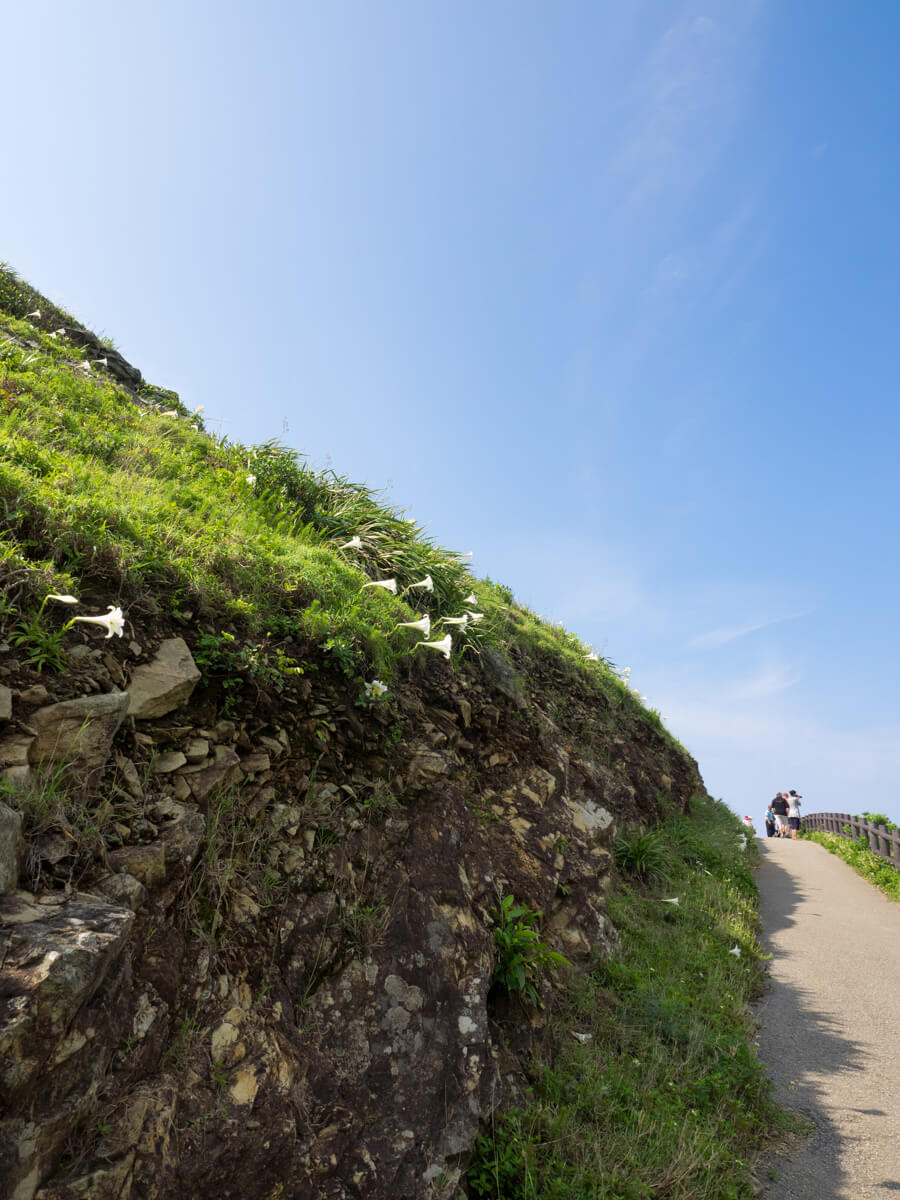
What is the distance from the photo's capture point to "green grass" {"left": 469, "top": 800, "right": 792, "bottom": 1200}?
3.96m

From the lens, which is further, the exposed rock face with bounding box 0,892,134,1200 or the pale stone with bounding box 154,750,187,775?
the pale stone with bounding box 154,750,187,775

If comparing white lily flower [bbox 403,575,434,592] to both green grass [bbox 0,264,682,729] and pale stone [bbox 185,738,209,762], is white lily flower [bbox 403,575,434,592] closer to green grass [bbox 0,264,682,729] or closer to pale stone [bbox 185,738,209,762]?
green grass [bbox 0,264,682,729]

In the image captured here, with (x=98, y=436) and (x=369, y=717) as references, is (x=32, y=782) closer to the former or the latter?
(x=369, y=717)

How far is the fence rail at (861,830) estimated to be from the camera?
46.1 ft

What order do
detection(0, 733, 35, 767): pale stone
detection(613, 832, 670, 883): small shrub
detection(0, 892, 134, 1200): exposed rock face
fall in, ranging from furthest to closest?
1. detection(613, 832, 670, 883): small shrub
2. detection(0, 733, 35, 767): pale stone
3. detection(0, 892, 134, 1200): exposed rock face

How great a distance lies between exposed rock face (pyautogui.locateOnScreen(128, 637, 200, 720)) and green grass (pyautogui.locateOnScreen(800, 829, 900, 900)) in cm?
1453

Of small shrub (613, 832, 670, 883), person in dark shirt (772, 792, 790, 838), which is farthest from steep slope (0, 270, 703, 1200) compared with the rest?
person in dark shirt (772, 792, 790, 838)

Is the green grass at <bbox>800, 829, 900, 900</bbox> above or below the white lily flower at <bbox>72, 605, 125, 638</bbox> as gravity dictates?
below

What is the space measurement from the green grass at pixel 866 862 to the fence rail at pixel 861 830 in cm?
14

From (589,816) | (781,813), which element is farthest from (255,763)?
(781,813)

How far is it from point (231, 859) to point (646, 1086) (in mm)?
3812

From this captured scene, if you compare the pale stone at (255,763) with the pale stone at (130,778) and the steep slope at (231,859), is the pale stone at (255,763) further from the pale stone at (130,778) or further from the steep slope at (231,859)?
the pale stone at (130,778)

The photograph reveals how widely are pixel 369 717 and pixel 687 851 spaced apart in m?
8.26

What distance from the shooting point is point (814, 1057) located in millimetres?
6230
